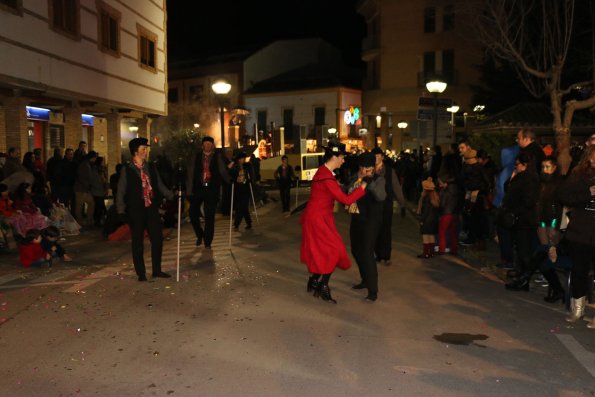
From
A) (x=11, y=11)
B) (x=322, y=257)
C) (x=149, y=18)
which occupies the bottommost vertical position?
(x=322, y=257)

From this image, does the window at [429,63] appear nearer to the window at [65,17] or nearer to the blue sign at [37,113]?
the blue sign at [37,113]

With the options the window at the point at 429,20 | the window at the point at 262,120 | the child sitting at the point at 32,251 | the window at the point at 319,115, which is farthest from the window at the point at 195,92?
the child sitting at the point at 32,251

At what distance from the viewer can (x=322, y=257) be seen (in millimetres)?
7168

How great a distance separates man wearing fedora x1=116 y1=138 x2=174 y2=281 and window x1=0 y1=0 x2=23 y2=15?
726cm

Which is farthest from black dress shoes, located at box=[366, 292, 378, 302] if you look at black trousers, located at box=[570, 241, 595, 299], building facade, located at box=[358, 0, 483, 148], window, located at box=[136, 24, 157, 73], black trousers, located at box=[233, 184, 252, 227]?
building facade, located at box=[358, 0, 483, 148]

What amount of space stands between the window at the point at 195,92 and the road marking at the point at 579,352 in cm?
4934

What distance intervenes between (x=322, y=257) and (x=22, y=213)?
5.55 metres

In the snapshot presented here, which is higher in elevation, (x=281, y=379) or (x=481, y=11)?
(x=481, y=11)

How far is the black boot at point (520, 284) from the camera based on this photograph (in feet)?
25.7

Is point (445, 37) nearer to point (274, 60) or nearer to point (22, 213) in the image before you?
point (274, 60)

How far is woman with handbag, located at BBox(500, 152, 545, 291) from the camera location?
7762mm

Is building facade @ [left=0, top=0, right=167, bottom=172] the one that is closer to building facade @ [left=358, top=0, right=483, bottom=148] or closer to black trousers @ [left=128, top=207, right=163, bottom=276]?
black trousers @ [left=128, top=207, right=163, bottom=276]

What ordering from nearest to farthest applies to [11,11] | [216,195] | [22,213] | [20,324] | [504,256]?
[20,324], [504,256], [22,213], [216,195], [11,11]

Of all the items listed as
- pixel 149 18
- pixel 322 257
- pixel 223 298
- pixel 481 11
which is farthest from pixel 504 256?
pixel 149 18
